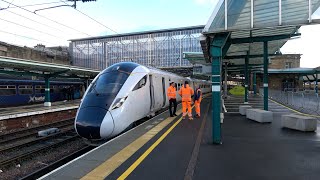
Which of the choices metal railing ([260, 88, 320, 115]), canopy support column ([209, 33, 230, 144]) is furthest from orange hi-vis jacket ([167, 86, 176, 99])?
metal railing ([260, 88, 320, 115])

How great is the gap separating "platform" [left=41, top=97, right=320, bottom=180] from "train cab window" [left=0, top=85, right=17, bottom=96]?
1718cm

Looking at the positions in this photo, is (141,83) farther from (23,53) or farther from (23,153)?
(23,53)

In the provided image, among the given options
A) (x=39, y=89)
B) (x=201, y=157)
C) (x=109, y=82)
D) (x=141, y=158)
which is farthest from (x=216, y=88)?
(x=39, y=89)

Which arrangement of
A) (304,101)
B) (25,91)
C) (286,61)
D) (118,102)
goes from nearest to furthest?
(118,102)
(304,101)
(25,91)
(286,61)

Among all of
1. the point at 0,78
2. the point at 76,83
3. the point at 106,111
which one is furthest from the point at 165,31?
the point at 106,111

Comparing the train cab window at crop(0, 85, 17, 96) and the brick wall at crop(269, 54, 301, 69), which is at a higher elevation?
the brick wall at crop(269, 54, 301, 69)

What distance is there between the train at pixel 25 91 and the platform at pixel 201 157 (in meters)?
17.6

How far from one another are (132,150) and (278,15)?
534cm

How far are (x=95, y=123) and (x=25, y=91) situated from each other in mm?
19795

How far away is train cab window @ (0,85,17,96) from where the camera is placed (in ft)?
74.0

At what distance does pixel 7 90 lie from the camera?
23.3m

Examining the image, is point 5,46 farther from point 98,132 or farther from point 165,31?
point 165,31

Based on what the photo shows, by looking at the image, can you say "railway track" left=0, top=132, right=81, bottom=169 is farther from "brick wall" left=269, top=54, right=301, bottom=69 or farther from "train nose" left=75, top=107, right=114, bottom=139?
"brick wall" left=269, top=54, right=301, bottom=69

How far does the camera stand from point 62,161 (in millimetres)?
9070
